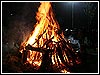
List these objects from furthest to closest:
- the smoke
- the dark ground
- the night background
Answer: the smoke, the night background, the dark ground

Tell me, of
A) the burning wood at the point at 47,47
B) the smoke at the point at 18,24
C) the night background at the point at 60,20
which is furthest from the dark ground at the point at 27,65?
the smoke at the point at 18,24

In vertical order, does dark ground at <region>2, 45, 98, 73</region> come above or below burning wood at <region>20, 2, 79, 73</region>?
below

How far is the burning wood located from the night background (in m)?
0.28

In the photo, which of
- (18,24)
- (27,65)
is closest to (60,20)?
(18,24)

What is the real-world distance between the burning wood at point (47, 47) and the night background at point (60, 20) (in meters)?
0.28

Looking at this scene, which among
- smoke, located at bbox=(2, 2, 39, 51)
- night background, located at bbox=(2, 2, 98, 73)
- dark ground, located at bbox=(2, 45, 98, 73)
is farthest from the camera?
smoke, located at bbox=(2, 2, 39, 51)

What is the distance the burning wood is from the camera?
3946 mm

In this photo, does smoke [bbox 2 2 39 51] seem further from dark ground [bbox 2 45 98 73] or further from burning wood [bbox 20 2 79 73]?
burning wood [bbox 20 2 79 73]

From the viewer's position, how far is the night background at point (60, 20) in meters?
4.44

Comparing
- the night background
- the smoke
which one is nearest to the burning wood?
the night background

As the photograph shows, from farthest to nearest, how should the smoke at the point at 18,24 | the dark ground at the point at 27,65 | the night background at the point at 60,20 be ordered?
the smoke at the point at 18,24
the night background at the point at 60,20
the dark ground at the point at 27,65

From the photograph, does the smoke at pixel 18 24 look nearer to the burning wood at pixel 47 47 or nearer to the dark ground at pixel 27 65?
the dark ground at pixel 27 65

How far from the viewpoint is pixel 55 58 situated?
4.02 meters

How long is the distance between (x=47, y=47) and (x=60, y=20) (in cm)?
123
